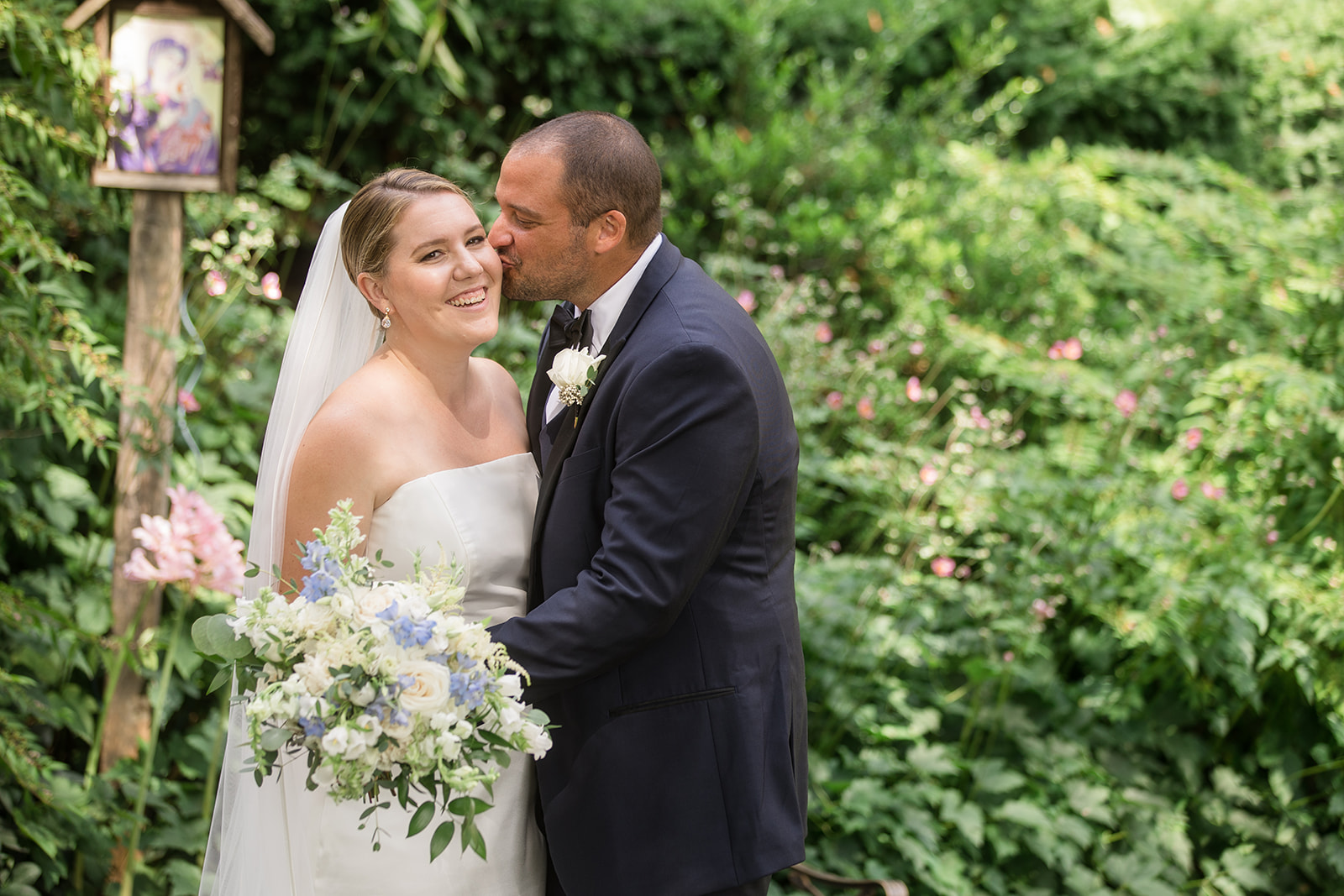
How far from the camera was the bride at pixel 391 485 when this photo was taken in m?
2.36

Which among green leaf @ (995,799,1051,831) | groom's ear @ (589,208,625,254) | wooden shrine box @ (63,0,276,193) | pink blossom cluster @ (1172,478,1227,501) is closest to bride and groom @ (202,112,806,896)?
groom's ear @ (589,208,625,254)

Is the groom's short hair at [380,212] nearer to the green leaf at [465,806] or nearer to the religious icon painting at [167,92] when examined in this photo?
the religious icon painting at [167,92]

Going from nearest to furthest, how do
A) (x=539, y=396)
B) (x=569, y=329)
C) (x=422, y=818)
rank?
1. (x=422, y=818)
2. (x=569, y=329)
3. (x=539, y=396)

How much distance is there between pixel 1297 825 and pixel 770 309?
3.15 metres

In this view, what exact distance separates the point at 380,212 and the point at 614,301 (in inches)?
22.3

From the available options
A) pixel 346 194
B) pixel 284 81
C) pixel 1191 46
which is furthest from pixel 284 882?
→ pixel 1191 46

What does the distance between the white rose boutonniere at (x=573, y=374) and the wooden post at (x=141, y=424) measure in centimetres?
152

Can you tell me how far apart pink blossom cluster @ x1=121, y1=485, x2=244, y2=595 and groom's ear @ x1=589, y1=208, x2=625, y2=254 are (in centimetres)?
118

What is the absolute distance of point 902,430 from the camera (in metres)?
5.34

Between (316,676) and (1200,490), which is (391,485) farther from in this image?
(1200,490)

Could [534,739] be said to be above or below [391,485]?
below

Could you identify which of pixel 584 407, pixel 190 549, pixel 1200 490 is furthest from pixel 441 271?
pixel 1200 490

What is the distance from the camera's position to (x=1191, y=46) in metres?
8.81

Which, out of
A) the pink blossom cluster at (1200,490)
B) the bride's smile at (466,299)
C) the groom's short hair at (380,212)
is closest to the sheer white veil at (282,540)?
the groom's short hair at (380,212)
